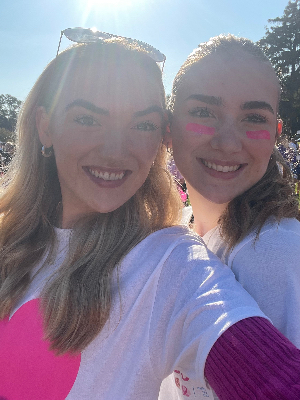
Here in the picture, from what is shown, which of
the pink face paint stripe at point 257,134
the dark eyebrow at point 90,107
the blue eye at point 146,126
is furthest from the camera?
the pink face paint stripe at point 257,134

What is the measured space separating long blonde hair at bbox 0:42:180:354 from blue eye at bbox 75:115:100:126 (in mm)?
234

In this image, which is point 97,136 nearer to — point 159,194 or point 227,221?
point 159,194

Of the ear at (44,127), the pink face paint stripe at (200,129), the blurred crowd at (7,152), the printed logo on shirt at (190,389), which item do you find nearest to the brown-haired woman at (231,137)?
the pink face paint stripe at (200,129)

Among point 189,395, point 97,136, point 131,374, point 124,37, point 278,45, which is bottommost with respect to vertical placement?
point 189,395

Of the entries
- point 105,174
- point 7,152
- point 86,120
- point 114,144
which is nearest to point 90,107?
point 86,120

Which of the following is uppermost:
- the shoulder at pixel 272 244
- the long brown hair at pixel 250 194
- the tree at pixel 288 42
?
the tree at pixel 288 42

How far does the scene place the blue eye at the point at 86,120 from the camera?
1.44 metres

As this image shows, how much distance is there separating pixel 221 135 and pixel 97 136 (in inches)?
25.8

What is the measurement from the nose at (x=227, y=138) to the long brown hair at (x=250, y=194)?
0.27 meters

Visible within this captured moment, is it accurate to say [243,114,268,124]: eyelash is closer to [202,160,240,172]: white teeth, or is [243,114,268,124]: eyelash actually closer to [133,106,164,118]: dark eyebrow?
[202,160,240,172]: white teeth

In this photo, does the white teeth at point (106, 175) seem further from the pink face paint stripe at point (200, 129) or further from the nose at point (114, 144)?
the pink face paint stripe at point (200, 129)

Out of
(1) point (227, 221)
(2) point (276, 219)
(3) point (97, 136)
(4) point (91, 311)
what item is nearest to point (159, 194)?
(1) point (227, 221)

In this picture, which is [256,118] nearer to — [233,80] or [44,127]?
[233,80]

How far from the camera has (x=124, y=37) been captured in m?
1.59
